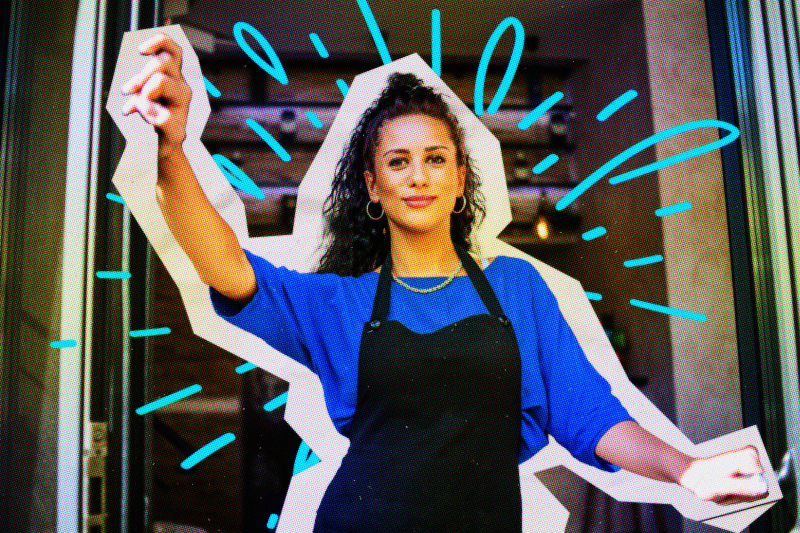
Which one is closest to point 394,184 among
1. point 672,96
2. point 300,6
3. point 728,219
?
point 300,6

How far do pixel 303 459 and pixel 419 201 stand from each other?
747mm

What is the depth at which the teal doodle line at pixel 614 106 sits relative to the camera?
1759mm

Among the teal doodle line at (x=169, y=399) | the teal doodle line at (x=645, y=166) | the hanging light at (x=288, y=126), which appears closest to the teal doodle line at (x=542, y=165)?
the teal doodle line at (x=645, y=166)

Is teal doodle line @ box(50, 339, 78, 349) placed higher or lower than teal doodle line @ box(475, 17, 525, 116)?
lower

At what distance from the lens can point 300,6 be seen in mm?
1758

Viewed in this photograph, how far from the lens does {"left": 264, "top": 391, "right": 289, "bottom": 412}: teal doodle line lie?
5.34ft

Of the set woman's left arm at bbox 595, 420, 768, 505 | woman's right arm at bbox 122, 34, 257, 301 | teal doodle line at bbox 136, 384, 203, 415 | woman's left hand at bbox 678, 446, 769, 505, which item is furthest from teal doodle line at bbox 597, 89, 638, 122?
teal doodle line at bbox 136, 384, 203, 415

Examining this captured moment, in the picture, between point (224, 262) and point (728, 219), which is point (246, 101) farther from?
point (728, 219)

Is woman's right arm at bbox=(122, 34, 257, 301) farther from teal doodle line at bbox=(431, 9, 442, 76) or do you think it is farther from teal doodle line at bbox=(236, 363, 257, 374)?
teal doodle line at bbox=(431, 9, 442, 76)

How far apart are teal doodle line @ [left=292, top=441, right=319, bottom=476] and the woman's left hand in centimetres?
96

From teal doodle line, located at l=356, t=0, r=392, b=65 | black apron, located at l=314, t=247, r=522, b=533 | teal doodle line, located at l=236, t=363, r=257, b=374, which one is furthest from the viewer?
teal doodle line, located at l=356, t=0, r=392, b=65

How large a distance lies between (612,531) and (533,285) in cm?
68

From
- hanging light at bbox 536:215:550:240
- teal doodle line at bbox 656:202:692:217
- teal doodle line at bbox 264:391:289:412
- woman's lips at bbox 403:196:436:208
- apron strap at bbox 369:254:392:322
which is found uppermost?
woman's lips at bbox 403:196:436:208

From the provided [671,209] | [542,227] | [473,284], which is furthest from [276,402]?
[671,209]
